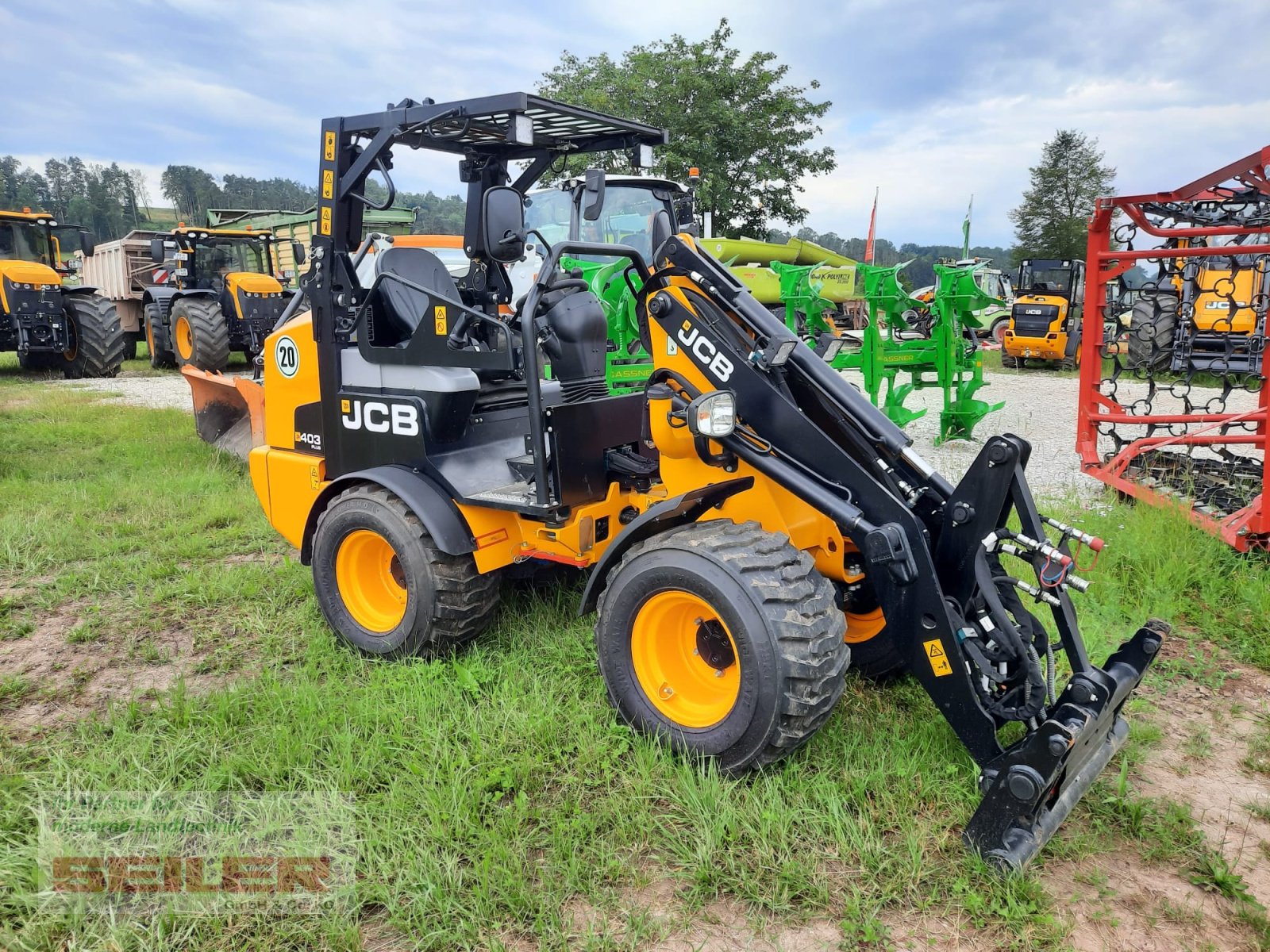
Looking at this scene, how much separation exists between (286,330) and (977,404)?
6.95 m

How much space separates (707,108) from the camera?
915 inches

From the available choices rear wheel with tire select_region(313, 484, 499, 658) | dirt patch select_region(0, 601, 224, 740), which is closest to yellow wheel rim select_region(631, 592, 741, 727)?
rear wheel with tire select_region(313, 484, 499, 658)

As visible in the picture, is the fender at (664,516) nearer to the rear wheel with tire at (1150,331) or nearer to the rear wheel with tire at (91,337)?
the rear wheel with tire at (1150,331)

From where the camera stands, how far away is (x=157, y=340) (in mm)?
15117

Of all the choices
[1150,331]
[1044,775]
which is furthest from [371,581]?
[1150,331]

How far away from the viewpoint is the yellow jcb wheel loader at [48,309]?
12695mm

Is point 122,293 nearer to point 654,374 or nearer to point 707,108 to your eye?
point 707,108

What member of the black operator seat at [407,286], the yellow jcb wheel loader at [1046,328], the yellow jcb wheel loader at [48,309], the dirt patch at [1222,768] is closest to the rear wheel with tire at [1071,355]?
the yellow jcb wheel loader at [1046,328]

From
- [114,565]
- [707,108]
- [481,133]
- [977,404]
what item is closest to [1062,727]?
[481,133]

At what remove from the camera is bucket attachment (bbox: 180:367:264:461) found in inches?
291

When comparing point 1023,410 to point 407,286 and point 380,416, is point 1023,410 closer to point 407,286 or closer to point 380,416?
point 407,286

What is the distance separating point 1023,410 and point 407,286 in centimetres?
958

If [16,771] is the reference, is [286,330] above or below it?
above

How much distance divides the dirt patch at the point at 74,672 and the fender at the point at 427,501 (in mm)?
1118
